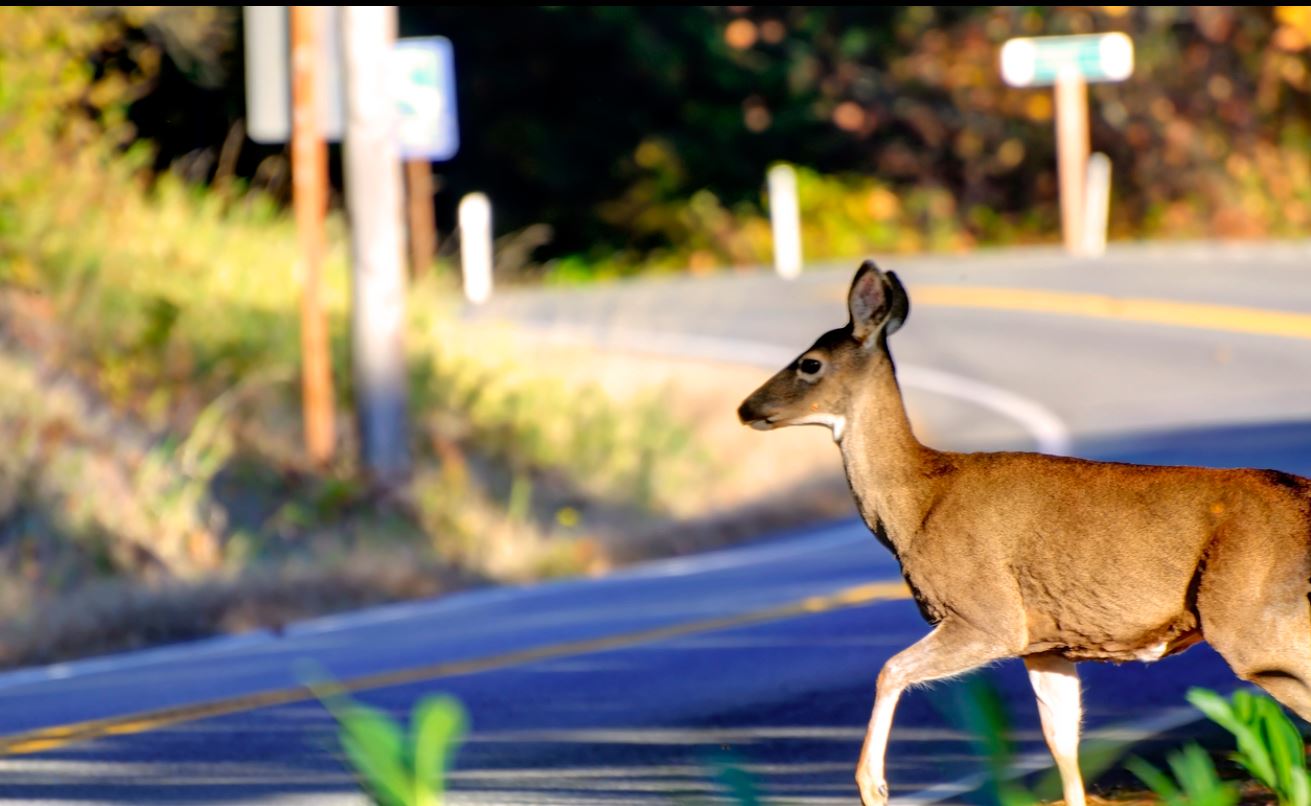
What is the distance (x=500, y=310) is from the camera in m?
30.6

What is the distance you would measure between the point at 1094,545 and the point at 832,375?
0.88 meters

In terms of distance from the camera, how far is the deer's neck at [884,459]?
22.6 ft

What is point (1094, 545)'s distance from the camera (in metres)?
6.56

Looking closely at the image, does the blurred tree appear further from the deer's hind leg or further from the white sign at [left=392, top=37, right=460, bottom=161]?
the deer's hind leg

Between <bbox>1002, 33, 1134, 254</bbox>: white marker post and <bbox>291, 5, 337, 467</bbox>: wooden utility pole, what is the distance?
830 inches

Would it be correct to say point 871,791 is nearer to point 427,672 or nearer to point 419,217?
point 427,672

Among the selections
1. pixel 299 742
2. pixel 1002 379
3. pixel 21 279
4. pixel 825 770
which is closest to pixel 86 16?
pixel 21 279

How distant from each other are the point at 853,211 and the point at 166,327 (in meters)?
26.6

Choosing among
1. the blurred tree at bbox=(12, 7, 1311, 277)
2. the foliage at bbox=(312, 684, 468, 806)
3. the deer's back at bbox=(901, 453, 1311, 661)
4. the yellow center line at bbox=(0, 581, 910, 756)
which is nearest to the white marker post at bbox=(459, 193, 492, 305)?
the blurred tree at bbox=(12, 7, 1311, 277)

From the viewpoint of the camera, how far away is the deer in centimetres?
632

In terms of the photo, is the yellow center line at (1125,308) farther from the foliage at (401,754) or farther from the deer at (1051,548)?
the foliage at (401,754)

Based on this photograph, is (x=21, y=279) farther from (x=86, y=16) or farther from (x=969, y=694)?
(x=969, y=694)

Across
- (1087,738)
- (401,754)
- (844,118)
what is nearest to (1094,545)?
(401,754)

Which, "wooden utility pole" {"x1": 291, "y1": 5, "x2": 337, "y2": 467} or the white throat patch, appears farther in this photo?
"wooden utility pole" {"x1": 291, "y1": 5, "x2": 337, "y2": 467}
